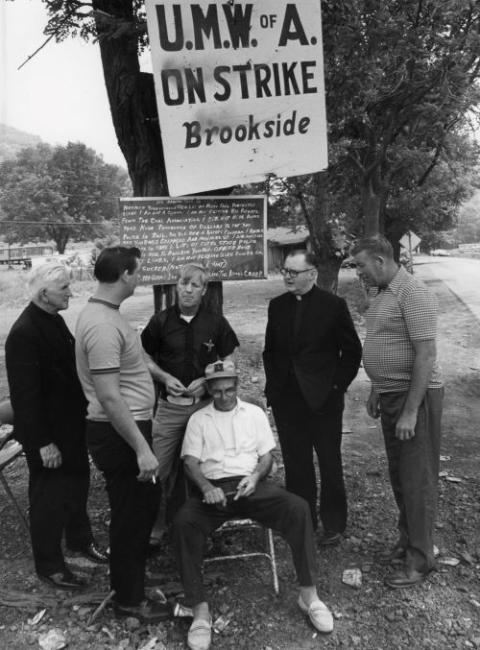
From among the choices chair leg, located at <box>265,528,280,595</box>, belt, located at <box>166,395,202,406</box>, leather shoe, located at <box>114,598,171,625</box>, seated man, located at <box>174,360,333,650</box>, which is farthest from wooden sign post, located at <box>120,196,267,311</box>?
leather shoe, located at <box>114,598,171,625</box>

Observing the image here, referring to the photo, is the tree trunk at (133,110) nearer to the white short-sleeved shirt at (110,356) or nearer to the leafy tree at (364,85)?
the leafy tree at (364,85)

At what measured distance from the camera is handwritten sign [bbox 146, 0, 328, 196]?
3.41 m

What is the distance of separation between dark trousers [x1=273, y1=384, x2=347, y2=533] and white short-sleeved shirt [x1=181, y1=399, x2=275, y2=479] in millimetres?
363

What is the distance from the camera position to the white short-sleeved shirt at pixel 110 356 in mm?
2477

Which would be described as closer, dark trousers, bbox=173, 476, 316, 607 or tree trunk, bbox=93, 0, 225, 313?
dark trousers, bbox=173, 476, 316, 607

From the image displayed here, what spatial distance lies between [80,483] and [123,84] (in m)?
2.79

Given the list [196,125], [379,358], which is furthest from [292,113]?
[379,358]

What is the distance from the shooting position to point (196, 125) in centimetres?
355

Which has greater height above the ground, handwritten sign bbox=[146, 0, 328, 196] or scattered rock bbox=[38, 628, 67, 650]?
handwritten sign bbox=[146, 0, 328, 196]

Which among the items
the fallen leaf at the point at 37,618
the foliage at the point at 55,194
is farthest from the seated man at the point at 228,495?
the foliage at the point at 55,194

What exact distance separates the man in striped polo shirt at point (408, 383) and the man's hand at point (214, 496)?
1030 mm

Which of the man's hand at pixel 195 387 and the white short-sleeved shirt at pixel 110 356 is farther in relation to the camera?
the man's hand at pixel 195 387

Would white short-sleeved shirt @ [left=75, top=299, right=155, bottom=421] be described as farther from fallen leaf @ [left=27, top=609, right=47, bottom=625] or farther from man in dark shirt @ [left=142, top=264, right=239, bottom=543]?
fallen leaf @ [left=27, top=609, right=47, bottom=625]

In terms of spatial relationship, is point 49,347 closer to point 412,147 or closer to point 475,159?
point 412,147
